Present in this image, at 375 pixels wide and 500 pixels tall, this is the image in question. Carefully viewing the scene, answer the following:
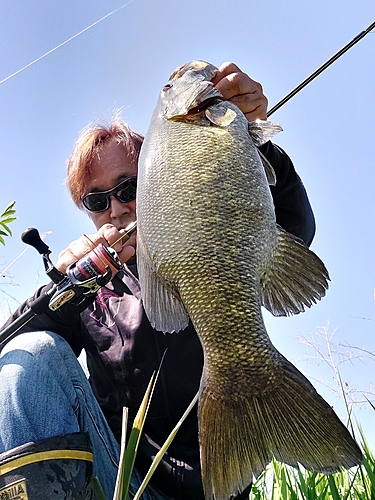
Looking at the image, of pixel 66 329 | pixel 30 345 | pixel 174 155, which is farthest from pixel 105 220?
pixel 174 155

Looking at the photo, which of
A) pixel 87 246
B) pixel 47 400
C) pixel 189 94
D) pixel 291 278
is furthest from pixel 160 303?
pixel 87 246

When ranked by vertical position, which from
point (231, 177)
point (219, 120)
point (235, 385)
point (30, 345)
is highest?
point (219, 120)

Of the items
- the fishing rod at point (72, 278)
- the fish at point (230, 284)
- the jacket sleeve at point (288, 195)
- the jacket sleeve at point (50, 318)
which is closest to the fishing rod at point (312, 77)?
the jacket sleeve at point (288, 195)

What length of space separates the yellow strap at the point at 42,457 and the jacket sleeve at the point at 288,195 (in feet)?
3.48

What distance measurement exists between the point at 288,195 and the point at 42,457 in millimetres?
1185

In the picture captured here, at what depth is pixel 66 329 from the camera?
2078 mm

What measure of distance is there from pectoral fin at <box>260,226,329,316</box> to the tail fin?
19 cm

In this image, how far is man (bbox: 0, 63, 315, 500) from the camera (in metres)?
1.47

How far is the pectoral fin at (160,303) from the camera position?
1.28 metres

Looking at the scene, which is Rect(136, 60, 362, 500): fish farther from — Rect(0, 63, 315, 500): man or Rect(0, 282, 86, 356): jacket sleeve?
Rect(0, 282, 86, 356): jacket sleeve

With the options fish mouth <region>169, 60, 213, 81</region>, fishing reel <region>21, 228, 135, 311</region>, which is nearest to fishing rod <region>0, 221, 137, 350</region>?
fishing reel <region>21, 228, 135, 311</region>

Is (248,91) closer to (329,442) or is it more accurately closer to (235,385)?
(235,385)

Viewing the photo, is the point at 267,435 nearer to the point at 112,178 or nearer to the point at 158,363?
the point at 158,363

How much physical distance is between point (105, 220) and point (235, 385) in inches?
59.7
